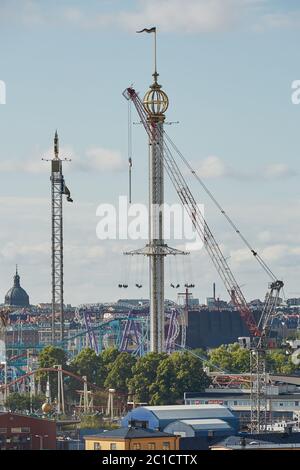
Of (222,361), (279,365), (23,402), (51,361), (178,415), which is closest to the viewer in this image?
(178,415)

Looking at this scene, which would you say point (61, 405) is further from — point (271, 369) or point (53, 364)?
point (271, 369)

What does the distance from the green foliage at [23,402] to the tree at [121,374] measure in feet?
19.0

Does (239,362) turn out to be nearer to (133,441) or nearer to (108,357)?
(108,357)

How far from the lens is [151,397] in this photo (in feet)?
454

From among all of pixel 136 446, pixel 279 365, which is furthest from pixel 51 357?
pixel 136 446

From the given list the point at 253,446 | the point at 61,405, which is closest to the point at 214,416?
the point at 253,446

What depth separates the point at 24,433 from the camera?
92125 mm

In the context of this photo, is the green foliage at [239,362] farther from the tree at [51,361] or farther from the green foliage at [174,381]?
the green foliage at [174,381]

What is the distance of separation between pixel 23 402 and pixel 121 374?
401 inches

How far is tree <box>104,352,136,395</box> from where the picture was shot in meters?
146

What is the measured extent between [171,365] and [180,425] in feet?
156

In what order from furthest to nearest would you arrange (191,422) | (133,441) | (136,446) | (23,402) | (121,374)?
(121,374) < (23,402) < (191,422) < (133,441) < (136,446)
